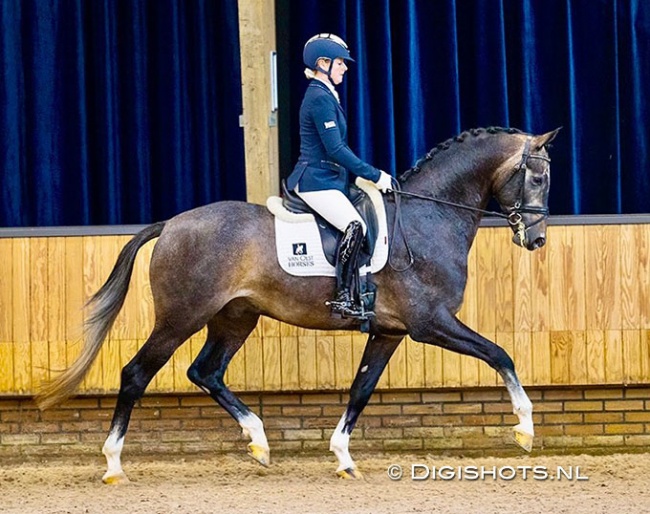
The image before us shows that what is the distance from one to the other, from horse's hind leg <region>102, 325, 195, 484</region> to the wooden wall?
3.36 ft

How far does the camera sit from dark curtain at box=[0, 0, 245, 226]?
372 inches

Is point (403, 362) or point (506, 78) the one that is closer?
point (403, 362)

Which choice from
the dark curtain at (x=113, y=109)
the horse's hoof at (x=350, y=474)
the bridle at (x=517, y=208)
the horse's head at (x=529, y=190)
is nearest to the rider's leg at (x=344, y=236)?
the bridle at (x=517, y=208)

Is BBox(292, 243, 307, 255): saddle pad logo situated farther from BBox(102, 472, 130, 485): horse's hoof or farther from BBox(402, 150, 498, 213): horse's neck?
BBox(102, 472, 130, 485): horse's hoof

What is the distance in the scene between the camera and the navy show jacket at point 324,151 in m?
7.69

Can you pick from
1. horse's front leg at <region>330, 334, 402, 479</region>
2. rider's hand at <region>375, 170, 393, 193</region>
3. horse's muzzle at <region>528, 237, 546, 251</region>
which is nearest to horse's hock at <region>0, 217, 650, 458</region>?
horse's front leg at <region>330, 334, 402, 479</region>

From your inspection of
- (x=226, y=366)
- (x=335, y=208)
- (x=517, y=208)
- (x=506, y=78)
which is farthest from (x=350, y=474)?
(x=506, y=78)

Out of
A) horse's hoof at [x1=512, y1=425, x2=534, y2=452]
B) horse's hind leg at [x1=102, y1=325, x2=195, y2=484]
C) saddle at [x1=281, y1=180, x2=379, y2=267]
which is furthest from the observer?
horse's hind leg at [x1=102, y1=325, x2=195, y2=484]

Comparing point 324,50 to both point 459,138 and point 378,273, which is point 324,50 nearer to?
point 459,138

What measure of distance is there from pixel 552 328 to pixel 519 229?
1.37 meters

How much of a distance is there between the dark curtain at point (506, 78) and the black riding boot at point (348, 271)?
71.0 inches

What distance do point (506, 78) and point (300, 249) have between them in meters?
2.41

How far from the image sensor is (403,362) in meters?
9.02

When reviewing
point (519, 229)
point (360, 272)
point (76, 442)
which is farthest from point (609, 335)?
point (76, 442)
